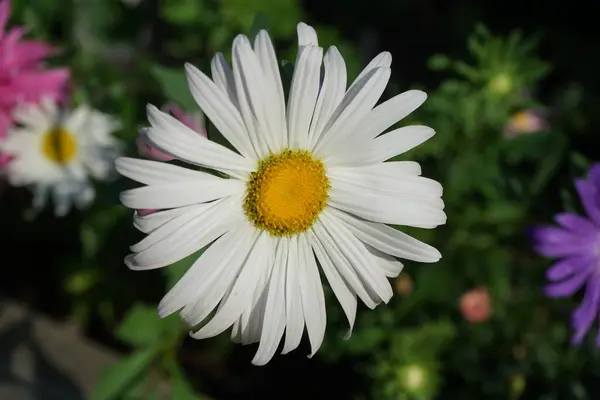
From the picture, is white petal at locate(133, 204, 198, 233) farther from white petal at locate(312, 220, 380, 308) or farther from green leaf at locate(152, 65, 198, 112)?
green leaf at locate(152, 65, 198, 112)

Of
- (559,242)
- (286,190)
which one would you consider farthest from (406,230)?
(286,190)

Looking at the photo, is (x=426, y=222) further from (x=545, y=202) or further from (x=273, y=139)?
(x=545, y=202)

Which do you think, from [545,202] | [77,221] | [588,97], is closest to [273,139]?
[545,202]

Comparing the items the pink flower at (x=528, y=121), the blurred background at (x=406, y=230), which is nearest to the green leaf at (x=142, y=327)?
the blurred background at (x=406, y=230)

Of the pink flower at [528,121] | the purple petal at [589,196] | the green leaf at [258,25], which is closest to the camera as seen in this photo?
the green leaf at [258,25]

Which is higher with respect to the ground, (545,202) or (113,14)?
(113,14)

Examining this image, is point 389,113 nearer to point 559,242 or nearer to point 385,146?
point 385,146

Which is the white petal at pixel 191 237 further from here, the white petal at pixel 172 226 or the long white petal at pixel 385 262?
the long white petal at pixel 385 262
